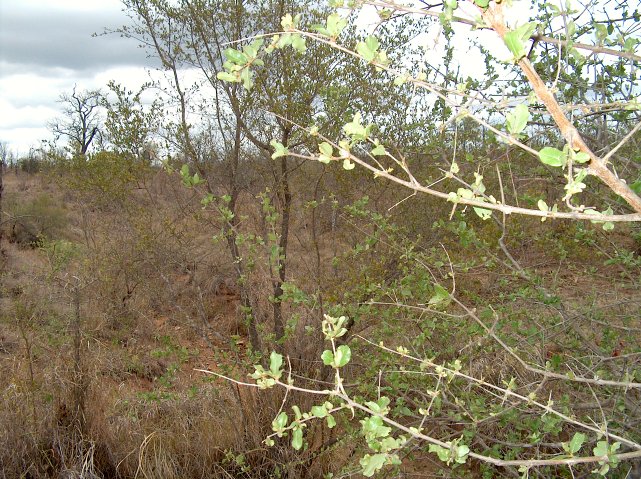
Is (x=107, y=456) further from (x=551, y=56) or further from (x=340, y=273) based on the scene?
(x=551, y=56)

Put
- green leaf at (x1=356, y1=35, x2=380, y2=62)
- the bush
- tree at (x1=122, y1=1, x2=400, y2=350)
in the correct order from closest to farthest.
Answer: green leaf at (x1=356, y1=35, x2=380, y2=62) → tree at (x1=122, y1=1, x2=400, y2=350) → the bush

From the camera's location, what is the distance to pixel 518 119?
984 millimetres

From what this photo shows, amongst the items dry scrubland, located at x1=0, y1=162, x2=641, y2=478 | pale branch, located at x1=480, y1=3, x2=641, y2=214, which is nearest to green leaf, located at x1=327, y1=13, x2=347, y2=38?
pale branch, located at x1=480, y1=3, x2=641, y2=214

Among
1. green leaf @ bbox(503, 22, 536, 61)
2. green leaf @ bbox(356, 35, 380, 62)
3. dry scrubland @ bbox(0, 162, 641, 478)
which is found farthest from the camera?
dry scrubland @ bbox(0, 162, 641, 478)

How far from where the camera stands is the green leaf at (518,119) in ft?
3.20

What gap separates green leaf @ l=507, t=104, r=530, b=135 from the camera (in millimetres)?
974

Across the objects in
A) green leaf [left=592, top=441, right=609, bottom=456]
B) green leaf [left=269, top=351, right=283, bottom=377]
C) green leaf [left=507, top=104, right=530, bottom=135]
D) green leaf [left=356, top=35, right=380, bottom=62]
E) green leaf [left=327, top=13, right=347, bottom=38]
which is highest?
green leaf [left=327, top=13, right=347, bottom=38]

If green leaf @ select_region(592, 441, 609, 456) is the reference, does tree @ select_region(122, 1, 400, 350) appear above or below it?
above

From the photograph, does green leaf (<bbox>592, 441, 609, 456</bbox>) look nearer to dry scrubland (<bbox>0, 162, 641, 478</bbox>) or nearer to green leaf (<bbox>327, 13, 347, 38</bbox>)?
dry scrubland (<bbox>0, 162, 641, 478</bbox>)

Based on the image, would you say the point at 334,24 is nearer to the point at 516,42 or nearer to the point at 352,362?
the point at 516,42

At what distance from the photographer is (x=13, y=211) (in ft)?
40.9

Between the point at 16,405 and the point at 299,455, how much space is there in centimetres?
195

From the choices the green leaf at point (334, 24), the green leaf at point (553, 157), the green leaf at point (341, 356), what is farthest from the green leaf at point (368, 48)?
the green leaf at point (341, 356)

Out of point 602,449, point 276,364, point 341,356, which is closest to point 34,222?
point 276,364
